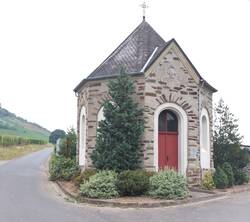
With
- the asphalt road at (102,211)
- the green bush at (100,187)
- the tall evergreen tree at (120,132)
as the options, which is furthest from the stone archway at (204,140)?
the green bush at (100,187)

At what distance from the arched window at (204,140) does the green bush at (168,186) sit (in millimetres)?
4209

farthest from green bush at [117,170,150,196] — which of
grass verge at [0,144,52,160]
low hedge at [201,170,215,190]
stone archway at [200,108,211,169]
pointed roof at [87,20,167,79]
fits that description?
grass verge at [0,144,52,160]

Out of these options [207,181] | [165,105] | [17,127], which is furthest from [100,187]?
[17,127]

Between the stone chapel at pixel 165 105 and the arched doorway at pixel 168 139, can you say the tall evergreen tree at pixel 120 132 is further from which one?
the arched doorway at pixel 168 139

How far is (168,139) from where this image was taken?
19547 mm

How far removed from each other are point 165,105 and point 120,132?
9.60ft

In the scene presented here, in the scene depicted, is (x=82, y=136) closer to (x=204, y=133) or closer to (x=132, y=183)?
(x=204, y=133)

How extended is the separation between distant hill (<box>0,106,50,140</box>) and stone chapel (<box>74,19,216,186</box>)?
223ft

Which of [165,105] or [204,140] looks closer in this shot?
[165,105]

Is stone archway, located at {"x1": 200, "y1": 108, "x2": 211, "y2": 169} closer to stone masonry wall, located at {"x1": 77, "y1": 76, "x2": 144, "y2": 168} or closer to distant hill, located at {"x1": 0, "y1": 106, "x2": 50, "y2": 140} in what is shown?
stone masonry wall, located at {"x1": 77, "y1": 76, "x2": 144, "y2": 168}

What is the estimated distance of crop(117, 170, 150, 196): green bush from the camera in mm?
15586

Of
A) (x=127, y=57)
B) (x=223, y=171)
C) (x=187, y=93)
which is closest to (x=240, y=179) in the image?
(x=223, y=171)

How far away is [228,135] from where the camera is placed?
24.2 m

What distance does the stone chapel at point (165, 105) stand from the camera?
18628 mm
